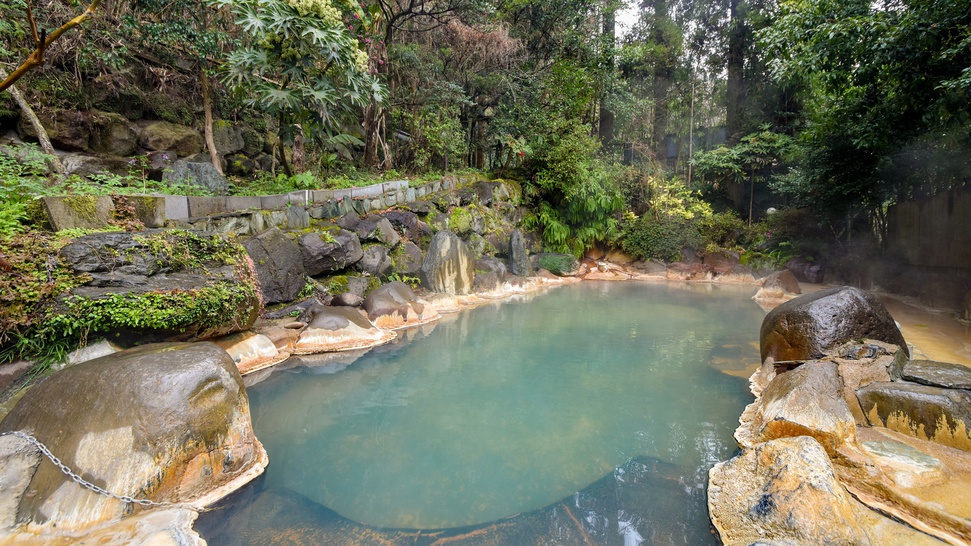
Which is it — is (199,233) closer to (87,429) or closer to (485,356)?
(87,429)

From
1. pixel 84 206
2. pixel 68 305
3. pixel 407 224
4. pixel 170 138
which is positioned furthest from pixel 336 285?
pixel 170 138

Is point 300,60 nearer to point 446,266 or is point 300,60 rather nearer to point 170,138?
point 170,138

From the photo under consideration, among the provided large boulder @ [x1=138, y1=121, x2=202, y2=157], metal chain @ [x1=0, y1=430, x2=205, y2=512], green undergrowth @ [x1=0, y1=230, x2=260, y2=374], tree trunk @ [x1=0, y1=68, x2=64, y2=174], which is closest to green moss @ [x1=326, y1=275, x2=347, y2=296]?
green undergrowth @ [x1=0, y1=230, x2=260, y2=374]

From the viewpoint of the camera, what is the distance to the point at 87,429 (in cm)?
255

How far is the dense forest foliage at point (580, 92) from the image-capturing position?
5613 mm

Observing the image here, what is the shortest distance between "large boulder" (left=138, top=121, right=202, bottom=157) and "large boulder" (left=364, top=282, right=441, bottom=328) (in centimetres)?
463

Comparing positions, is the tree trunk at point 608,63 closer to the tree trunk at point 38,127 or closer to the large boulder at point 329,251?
the large boulder at point 329,251

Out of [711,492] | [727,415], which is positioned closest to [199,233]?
[711,492]

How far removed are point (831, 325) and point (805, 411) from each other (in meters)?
1.59

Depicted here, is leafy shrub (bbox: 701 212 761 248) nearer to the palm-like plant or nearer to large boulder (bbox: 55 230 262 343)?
the palm-like plant

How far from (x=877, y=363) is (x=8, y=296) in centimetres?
715

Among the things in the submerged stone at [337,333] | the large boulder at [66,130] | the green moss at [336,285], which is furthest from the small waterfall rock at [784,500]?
the large boulder at [66,130]

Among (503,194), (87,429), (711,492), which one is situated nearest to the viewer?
Result: (87,429)

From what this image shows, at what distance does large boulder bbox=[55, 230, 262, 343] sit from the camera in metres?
3.69
